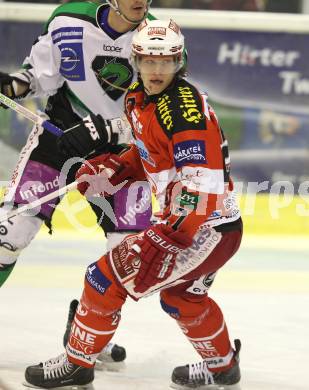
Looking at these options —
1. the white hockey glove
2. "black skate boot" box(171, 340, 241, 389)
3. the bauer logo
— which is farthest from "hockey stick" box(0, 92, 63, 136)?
"black skate boot" box(171, 340, 241, 389)

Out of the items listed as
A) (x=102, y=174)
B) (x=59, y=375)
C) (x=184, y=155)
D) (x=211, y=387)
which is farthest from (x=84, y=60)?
(x=211, y=387)

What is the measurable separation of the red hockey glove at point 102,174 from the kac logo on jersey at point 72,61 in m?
0.48

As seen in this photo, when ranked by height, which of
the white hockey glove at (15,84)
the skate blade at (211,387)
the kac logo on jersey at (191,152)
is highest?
the kac logo on jersey at (191,152)

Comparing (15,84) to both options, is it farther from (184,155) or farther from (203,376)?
(203,376)

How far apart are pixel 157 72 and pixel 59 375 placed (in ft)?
3.58

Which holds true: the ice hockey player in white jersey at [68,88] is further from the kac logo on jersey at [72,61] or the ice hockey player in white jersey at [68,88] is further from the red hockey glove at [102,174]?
the red hockey glove at [102,174]

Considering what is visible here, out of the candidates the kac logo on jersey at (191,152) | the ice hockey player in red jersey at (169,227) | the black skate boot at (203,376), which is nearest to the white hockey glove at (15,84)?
the ice hockey player in red jersey at (169,227)

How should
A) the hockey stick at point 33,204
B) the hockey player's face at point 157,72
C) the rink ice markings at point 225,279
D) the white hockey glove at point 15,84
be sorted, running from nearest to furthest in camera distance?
the hockey player's face at point 157,72, the hockey stick at point 33,204, the white hockey glove at point 15,84, the rink ice markings at point 225,279

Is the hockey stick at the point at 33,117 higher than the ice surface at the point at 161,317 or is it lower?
higher

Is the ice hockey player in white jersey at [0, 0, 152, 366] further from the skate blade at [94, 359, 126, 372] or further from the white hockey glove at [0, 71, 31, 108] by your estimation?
the skate blade at [94, 359, 126, 372]

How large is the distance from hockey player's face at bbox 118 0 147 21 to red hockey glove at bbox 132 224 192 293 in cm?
95

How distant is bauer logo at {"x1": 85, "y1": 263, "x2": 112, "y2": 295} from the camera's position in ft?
11.7

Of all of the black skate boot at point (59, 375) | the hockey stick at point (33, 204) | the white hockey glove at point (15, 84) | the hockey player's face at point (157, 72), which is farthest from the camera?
the white hockey glove at point (15, 84)

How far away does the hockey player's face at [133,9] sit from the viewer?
13.2 ft
